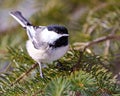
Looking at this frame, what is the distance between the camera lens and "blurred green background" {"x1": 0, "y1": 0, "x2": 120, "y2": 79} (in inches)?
51.1

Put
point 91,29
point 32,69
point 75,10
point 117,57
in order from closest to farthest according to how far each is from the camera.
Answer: point 32,69 < point 117,57 < point 91,29 < point 75,10

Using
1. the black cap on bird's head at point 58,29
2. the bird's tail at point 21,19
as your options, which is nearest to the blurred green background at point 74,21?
the bird's tail at point 21,19

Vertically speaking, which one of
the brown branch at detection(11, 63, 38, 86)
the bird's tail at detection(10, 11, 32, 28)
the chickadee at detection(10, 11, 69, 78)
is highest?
the bird's tail at detection(10, 11, 32, 28)

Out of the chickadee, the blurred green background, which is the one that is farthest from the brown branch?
the blurred green background

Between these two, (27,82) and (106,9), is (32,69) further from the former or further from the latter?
(106,9)

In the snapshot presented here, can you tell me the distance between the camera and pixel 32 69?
0.99 meters

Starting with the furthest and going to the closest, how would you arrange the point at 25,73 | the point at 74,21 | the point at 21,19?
1. the point at 74,21
2. the point at 21,19
3. the point at 25,73

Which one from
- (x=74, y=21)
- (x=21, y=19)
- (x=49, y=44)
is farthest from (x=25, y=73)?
(x=74, y=21)

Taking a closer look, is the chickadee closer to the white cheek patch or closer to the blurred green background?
the white cheek patch

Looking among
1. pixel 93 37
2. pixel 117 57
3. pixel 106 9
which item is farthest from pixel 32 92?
pixel 106 9

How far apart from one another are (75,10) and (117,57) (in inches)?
24.3

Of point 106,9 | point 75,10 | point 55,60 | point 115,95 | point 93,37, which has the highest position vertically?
point 75,10

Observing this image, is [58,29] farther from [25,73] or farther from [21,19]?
[21,19]

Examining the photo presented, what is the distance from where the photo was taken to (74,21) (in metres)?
1.49
